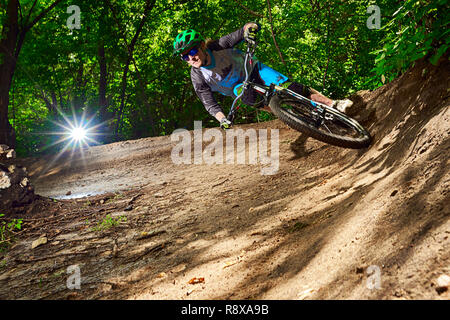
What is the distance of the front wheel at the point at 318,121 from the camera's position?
442cm

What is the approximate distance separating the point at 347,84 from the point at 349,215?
9.66m

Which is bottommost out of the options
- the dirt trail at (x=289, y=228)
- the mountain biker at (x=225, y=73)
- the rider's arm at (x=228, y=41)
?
the dirt trail at (x=289, y=228)

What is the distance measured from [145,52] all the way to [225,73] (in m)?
16.0

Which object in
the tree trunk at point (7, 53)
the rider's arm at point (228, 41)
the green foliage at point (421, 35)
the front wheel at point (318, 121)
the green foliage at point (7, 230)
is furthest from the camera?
the tree trunk at point (7, 53)

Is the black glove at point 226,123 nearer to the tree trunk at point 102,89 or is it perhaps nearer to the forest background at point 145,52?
the forest background at point 145,52

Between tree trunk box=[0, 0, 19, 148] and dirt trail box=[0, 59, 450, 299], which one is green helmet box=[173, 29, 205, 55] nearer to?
dirt trail box=[0, 59, 450, 299]

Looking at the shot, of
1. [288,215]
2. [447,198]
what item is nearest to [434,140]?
[447,198]

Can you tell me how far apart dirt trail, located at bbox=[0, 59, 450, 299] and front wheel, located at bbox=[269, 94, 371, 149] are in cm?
33

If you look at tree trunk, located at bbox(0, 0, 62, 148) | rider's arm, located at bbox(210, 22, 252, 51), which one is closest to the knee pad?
rider's arm, located at bbox(210, 22, 252, 51)

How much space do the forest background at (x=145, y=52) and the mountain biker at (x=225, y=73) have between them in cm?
422

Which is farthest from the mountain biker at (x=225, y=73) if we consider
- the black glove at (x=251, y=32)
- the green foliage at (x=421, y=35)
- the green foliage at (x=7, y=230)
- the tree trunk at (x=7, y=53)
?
the tree trunk at (x=7, y=53)

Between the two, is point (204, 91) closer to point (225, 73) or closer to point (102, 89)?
point (225, 73)

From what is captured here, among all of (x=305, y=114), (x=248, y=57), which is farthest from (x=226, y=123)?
(x=305, y=114)
